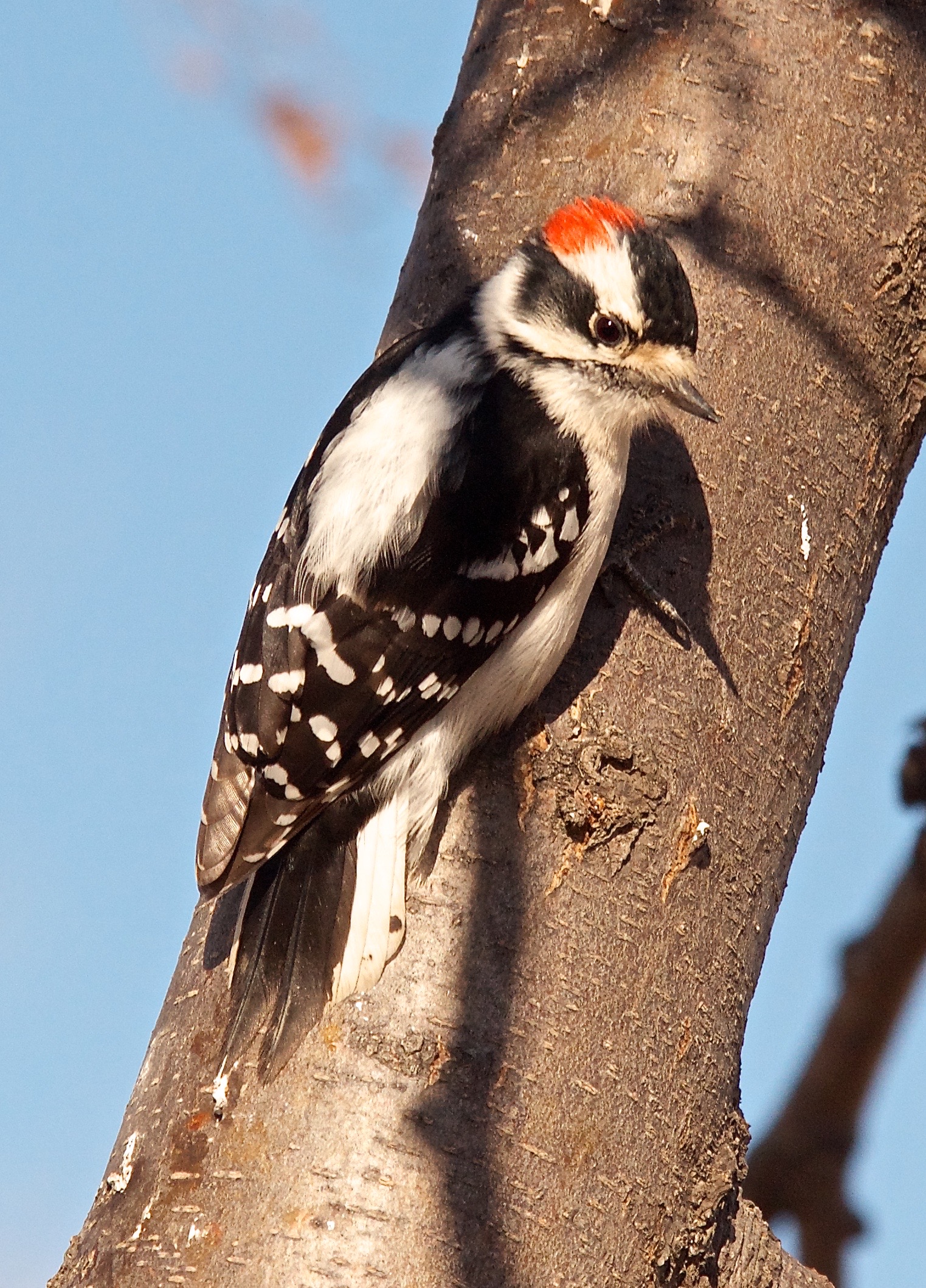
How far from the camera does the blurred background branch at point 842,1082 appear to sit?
3117mm

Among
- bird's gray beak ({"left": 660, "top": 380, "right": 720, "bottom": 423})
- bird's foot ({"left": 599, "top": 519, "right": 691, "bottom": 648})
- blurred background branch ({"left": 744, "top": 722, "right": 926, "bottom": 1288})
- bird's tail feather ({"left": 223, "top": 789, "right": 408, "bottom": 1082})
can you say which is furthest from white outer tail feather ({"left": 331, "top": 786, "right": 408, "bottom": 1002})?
blurred background branch ({"left": 744, "top": 722, "right": 926, "bottom": 1288})

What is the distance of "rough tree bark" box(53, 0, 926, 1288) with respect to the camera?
2113mm

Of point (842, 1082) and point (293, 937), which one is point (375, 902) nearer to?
point (293, 937)

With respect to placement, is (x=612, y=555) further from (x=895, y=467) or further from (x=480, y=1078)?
(x=480, y=1078)

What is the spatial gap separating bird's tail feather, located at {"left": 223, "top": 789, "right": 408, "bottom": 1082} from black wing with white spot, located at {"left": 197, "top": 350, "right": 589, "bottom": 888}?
0.10 metres

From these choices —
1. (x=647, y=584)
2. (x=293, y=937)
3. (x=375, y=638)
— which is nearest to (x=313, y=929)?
(x=293, y=937)

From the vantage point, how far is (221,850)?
2.49m

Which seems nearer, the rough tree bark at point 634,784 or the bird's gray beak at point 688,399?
the rough tree bark at point 634,784

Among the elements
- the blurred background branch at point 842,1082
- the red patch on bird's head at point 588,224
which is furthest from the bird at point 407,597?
the blurred background branch at point 842,1082

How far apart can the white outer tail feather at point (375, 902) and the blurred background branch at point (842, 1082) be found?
1.20m

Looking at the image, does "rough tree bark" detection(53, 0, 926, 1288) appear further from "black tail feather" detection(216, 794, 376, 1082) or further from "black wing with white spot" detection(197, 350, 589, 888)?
"black wing with white spot" detection(197, 350, 589, 888)

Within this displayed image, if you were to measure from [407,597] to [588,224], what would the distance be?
0.83m

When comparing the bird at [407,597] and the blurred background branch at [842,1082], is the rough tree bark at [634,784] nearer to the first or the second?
the bird at [407,597]

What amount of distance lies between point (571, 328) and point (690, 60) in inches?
23.1
